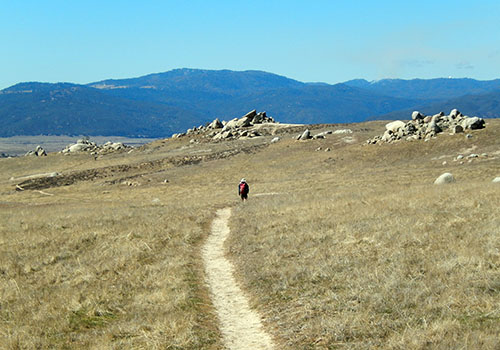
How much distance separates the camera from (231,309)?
12969 mm

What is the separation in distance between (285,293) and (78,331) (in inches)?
208

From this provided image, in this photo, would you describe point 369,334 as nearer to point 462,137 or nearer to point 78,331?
point 78,331

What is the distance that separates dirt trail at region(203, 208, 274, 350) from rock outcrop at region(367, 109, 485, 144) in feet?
150

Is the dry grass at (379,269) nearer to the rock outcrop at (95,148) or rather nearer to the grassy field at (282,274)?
the grassy field at (282,274)

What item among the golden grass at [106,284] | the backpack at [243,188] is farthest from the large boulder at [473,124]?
the golden grass at [106,284]

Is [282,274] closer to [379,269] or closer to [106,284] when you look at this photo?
[379,269]

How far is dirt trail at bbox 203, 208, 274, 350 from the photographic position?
34.2 feet

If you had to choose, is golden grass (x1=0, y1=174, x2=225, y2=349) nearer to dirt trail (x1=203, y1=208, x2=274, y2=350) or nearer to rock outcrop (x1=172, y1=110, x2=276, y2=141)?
dirt trail (x1=203, y1=208, x2=274, y2=350)

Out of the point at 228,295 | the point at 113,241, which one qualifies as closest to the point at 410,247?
the point at 228,295

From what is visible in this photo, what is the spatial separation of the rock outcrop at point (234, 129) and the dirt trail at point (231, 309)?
71150 millimetres

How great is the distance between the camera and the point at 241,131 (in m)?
94.0

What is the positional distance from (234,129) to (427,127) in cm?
4220

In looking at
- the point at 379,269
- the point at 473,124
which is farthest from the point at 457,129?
the point at 379,269

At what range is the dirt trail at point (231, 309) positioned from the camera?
10422 mm
